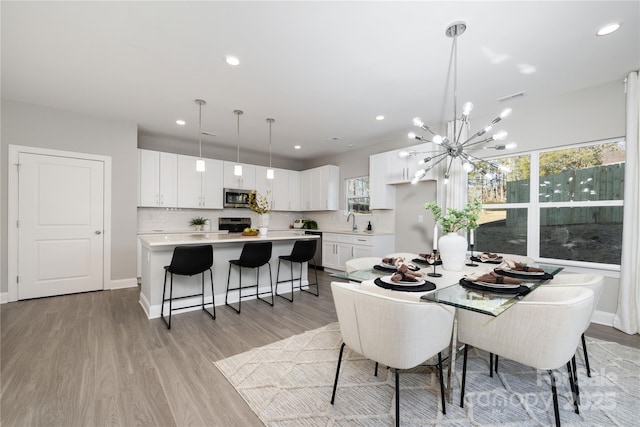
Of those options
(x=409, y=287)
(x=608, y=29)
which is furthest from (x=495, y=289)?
(x=608, y=29)

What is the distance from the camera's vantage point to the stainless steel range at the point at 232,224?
5.97m

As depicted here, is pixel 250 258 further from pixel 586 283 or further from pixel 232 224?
pixel 586 283

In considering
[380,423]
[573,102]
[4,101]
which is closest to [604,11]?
[573,102]

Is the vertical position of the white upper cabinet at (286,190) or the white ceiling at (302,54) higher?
the white ceiling at (302,54)

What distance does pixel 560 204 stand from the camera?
346cm

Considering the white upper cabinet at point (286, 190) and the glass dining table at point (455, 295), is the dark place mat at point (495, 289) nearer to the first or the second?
the glass dining table at point (455, 295)

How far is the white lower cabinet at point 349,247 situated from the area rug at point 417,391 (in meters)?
2.70

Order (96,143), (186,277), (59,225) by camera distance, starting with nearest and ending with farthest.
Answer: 1. (186,277)
2. (59,225)
3. (96,143)

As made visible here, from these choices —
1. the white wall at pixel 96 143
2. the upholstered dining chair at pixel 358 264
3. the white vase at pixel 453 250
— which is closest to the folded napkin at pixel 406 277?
the white vase at pixel 453 250

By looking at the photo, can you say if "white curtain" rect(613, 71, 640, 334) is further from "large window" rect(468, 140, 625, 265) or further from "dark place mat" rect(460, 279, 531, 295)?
"dark place mat" rect(460, 279, 531, 295)

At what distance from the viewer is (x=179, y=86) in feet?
10.5

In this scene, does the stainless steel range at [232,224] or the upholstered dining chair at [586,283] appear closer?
the upholstered dining chair at [586,283]

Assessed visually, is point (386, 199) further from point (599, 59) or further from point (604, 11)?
point (604, 11)

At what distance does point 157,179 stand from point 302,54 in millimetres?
3804
